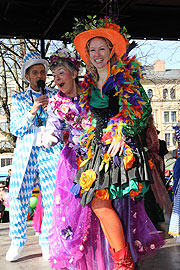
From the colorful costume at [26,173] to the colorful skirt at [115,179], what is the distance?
97 cm

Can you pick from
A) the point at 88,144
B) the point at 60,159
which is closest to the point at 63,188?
the point at 60,159

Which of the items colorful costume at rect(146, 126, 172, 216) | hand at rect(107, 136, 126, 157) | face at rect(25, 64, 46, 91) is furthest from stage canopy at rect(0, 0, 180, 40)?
hand at rect(107, 136, 126, 157)

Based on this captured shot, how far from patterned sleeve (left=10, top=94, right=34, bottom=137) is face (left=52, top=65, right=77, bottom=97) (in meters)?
0.41

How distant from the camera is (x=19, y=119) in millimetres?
3629

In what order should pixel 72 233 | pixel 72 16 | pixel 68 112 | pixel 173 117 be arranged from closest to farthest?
pixel 72 233 → pixel 68 112 → pixel 72 16 → pixel 173 117

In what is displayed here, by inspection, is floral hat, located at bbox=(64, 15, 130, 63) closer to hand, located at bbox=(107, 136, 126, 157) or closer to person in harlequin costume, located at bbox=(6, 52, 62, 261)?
hand, located at bbox=(107, 136, 126, 157)

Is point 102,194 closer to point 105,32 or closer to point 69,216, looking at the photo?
point 69,216

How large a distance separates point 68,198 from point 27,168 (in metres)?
0.60

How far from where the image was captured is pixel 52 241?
3.18 meters

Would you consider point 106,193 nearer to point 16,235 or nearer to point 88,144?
point 88,144

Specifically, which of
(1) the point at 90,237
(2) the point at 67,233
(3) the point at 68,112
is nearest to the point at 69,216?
(2) the point at 67,233

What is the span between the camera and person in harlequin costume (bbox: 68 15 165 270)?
8.57 ft

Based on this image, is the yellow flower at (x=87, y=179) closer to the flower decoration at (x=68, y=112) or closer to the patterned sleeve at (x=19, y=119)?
the flower decoration at (x=68, y=112)

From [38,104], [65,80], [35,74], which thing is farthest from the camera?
[35,74]
